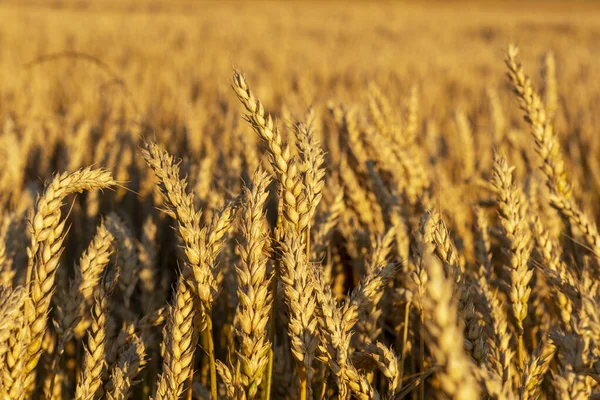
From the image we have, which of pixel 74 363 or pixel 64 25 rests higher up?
pixel 64 25

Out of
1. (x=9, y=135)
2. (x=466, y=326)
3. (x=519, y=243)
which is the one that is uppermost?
(x=9, y=135)

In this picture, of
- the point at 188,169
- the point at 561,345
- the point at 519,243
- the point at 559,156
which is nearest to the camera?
the point at 561,345

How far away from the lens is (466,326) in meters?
0.98

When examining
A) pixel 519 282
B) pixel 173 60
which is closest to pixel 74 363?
pixel 519 282

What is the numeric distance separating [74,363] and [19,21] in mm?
8711

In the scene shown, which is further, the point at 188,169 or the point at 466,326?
the point at 188,169

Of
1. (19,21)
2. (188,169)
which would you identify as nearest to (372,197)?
(188,169)

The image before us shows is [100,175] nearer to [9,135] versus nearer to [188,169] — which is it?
[188,169]

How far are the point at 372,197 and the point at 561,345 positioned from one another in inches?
43.8

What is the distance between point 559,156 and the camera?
1.33 metres

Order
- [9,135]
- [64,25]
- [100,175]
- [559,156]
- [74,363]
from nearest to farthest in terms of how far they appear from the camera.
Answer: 1. [100,175]
2. [559,156]
3. [74,363]
4. [9,135]
5. [64,25]

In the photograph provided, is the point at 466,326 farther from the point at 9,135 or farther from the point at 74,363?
the point at 9,135

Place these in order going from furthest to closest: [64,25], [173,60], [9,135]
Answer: [64,25], [173,60], [9,135]

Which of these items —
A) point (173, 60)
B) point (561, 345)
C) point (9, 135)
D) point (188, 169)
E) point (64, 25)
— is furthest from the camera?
point (64, 25)
